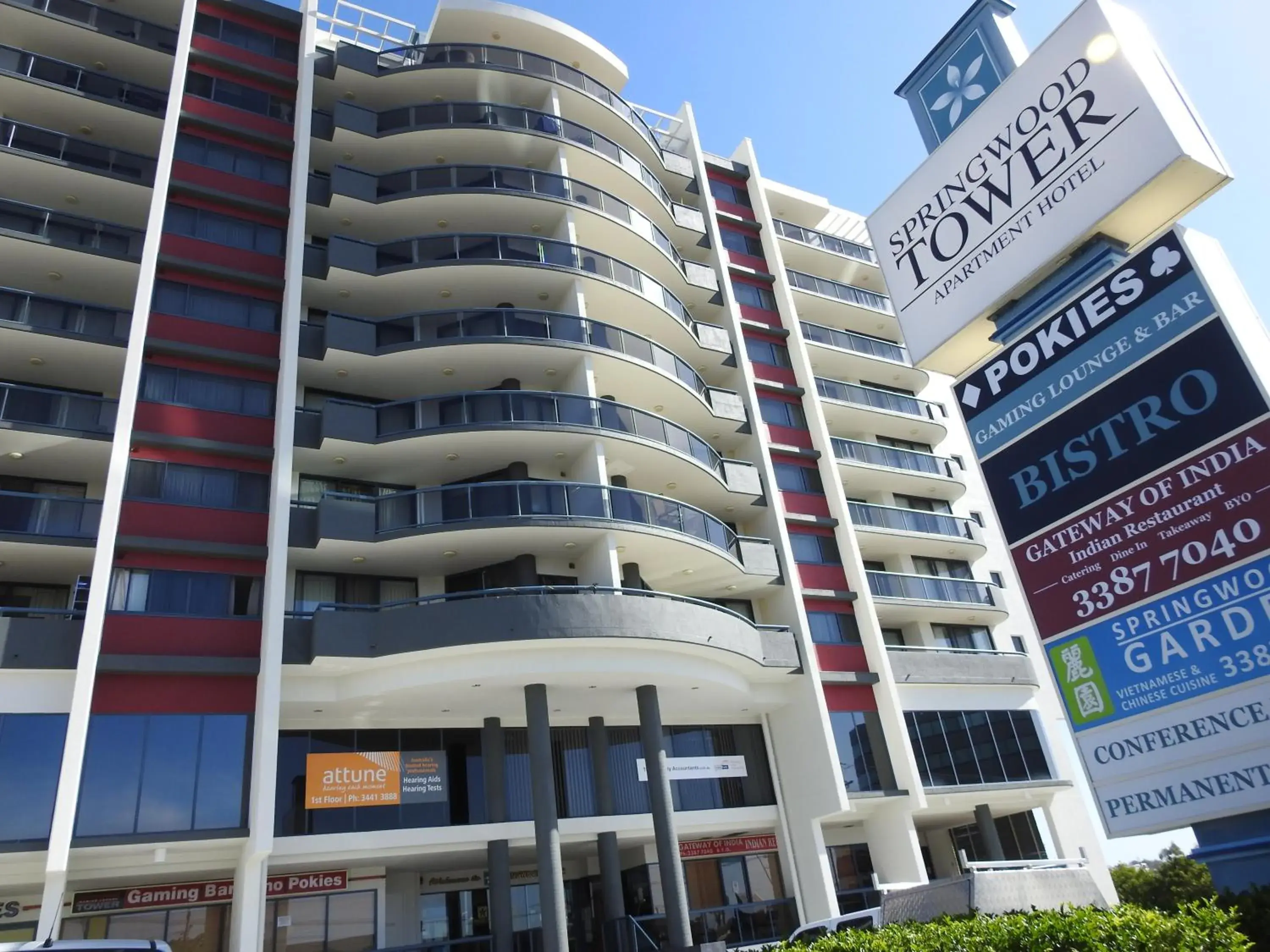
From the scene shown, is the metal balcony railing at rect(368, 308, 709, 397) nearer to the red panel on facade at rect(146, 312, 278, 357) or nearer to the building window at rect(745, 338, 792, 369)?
the red panel on facade at rect(146, 312, 278, 357)

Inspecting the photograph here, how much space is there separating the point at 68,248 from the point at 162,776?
15.8 metres

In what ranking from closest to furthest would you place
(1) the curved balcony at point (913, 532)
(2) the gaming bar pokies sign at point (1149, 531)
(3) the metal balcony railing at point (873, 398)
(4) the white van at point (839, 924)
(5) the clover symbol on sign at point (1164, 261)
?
1. (2) the gaming bar pokies sign at point (1149, 531)
2. (5) the clover symbol on sign at point (1164, 261)
3. (4) the white van at point (839, 924)
4. (1) the curved balcony at point (913, 532)
5. (3) the metal balcony railing at point (873, 398)

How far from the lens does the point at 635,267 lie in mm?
32031

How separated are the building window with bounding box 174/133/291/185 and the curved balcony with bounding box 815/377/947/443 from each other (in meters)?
23.0

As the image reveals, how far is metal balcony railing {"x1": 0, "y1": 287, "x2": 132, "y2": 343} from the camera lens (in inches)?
968

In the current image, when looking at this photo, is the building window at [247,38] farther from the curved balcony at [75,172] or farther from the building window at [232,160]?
the curved balcony at [75,172]

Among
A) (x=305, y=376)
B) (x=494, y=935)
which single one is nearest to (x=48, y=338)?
(x=305, y=376)

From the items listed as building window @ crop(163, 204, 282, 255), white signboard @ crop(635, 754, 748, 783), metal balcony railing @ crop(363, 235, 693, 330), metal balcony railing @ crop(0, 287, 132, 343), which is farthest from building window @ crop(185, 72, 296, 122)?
white signboard @ crop(635, 754, 748, 783)

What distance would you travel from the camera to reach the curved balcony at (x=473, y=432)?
25578 mm

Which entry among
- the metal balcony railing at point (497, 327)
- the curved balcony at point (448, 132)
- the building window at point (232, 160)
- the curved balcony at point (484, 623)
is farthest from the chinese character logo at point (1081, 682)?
the building window at point (232, 160)

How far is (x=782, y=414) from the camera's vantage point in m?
37.2

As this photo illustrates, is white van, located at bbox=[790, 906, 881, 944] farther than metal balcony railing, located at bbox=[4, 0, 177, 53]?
No

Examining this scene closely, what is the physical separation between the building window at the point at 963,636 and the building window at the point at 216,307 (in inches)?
1110

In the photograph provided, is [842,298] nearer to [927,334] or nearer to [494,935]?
[927,334]
